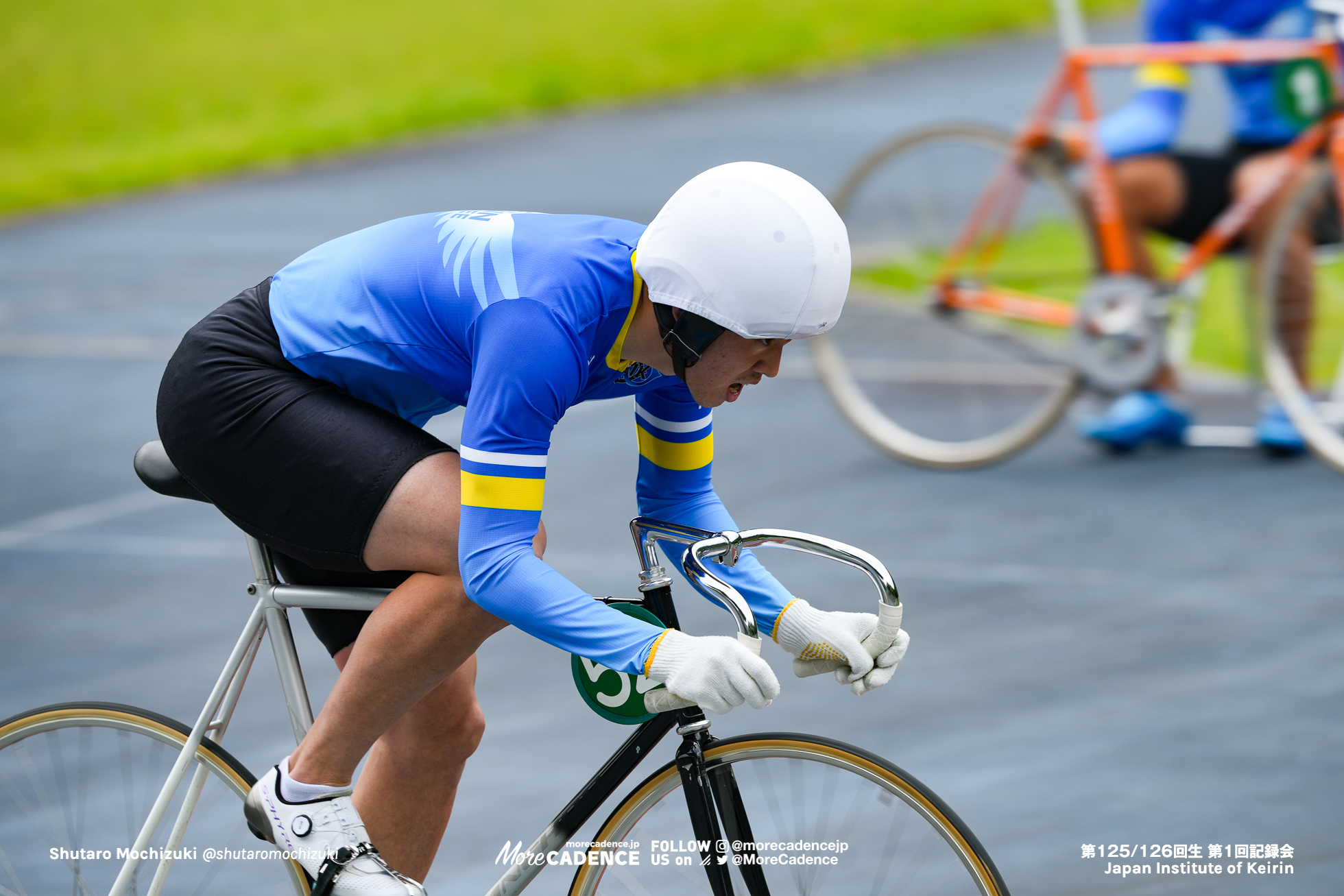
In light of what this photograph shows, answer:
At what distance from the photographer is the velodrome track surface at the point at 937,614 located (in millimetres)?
3709

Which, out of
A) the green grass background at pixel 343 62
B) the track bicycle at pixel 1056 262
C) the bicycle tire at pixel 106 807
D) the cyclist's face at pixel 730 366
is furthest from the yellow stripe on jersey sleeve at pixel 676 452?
the green grass background at pixel 343 62

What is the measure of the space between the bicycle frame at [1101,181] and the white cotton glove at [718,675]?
151 inches

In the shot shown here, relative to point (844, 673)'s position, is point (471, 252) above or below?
above

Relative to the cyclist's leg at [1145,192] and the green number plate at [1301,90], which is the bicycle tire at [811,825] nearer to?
the cyclist's leg at [1145,192]

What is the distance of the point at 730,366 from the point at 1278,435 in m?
4.13

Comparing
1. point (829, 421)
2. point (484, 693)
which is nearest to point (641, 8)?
point (829, 421)

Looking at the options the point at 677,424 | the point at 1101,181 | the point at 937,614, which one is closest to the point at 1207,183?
the point at 1101,181

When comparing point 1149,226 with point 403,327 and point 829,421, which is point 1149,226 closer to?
point 829,421

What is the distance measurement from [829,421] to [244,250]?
Result: 4.83 m

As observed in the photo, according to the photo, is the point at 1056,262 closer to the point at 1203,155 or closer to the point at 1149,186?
the point at 1149,186

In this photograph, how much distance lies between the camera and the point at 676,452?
2645 millimetres

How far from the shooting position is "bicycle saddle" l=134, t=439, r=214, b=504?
8.75ft

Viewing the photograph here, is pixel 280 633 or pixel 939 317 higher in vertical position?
pixel 280 633

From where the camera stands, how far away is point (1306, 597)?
4777mm
